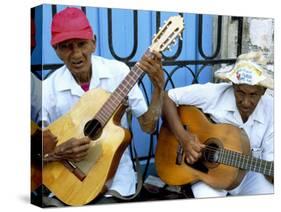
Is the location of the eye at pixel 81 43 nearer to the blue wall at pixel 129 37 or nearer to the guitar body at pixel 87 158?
the blue wall at pixel 129 37

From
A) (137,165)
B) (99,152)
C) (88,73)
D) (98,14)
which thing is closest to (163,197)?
(137,165)

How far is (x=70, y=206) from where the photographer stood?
370 centimetres

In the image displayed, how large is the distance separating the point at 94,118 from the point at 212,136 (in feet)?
2.38

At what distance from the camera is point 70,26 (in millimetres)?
3629

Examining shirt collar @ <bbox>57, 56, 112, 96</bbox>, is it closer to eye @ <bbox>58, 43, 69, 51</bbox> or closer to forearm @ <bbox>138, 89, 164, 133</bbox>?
eye @ <bbox>58, 43, 69, 51</bbox>

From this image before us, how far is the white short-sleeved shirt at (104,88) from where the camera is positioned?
3.63 metres

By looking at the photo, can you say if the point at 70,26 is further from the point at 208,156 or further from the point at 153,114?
the point at 208,156

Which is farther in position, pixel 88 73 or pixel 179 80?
pixel 179 80

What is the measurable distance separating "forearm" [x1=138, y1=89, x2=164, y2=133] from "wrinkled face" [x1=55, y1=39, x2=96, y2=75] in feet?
1.39

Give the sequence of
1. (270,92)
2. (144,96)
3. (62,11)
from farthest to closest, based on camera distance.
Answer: (270,92), (144,96), (62,11)

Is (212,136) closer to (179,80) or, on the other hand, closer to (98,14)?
(179,80)

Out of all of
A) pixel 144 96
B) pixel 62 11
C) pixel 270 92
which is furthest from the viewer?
pixel 270 92

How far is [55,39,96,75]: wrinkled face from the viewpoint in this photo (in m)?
3.62

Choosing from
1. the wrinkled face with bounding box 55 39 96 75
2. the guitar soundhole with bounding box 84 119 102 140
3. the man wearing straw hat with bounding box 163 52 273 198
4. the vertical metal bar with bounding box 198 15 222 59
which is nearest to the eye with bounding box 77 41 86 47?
the wrinkled face with bounding box 55 39 96 75
